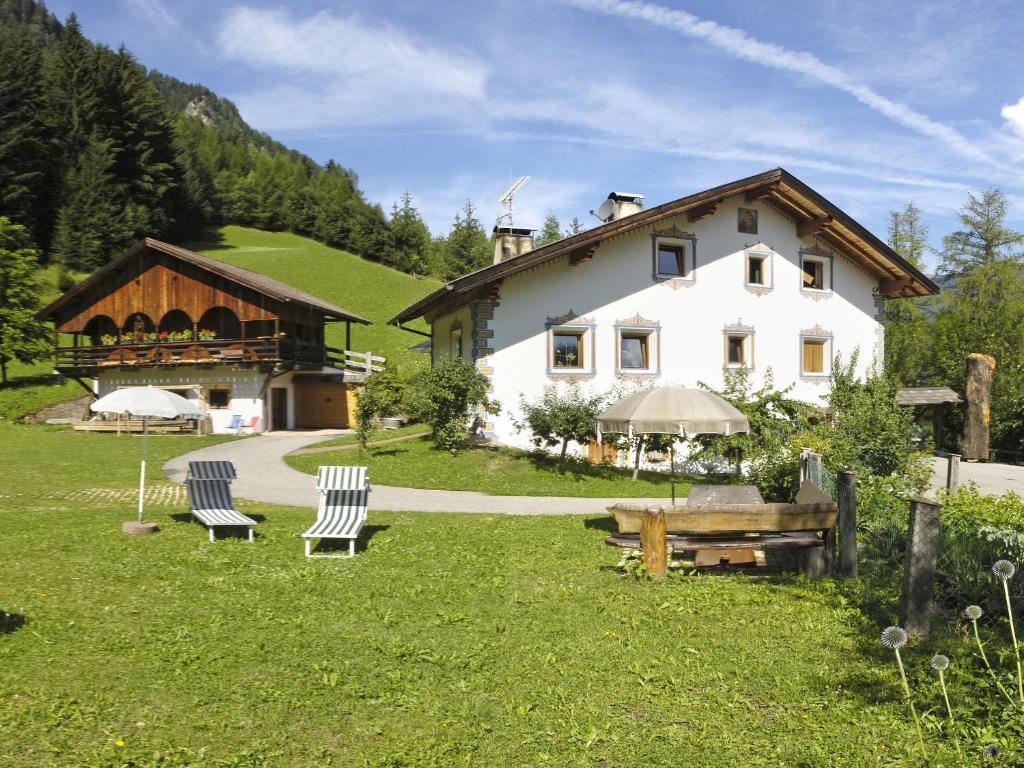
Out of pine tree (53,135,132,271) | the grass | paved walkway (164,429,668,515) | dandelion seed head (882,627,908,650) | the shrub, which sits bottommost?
paved walkway (164,429,668,515)

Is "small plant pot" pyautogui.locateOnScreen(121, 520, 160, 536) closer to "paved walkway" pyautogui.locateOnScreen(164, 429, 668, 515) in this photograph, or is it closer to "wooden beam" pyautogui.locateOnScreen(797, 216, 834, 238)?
"paved walkway" pyautogui.locateOnScreen(164, 429, 668, 515)

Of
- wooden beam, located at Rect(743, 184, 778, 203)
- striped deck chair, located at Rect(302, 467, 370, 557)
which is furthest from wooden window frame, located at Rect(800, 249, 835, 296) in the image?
striped deck chair, located at Rect(302, 467, 370, 557)

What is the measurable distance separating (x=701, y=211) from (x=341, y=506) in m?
16.5

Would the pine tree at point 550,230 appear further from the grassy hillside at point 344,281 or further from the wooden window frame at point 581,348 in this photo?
the wooden window frame at point 581,348

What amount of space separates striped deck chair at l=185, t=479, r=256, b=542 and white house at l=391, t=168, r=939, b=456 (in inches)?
388

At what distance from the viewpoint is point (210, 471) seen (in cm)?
1166

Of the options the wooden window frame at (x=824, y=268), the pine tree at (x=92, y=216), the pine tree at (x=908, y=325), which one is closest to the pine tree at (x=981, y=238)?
the pine tree at (x=908, y=325)

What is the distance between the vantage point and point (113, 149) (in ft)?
206

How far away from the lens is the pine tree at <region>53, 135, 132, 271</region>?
5831 centimetres

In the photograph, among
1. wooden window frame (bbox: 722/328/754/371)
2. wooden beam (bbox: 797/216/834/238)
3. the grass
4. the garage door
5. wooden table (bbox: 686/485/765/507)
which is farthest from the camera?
the garage door

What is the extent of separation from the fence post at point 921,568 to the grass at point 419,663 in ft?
1.50

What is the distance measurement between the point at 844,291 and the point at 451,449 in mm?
14730

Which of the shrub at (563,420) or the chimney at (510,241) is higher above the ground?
the chimney at (510,241)

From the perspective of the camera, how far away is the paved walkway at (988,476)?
19084 mm
